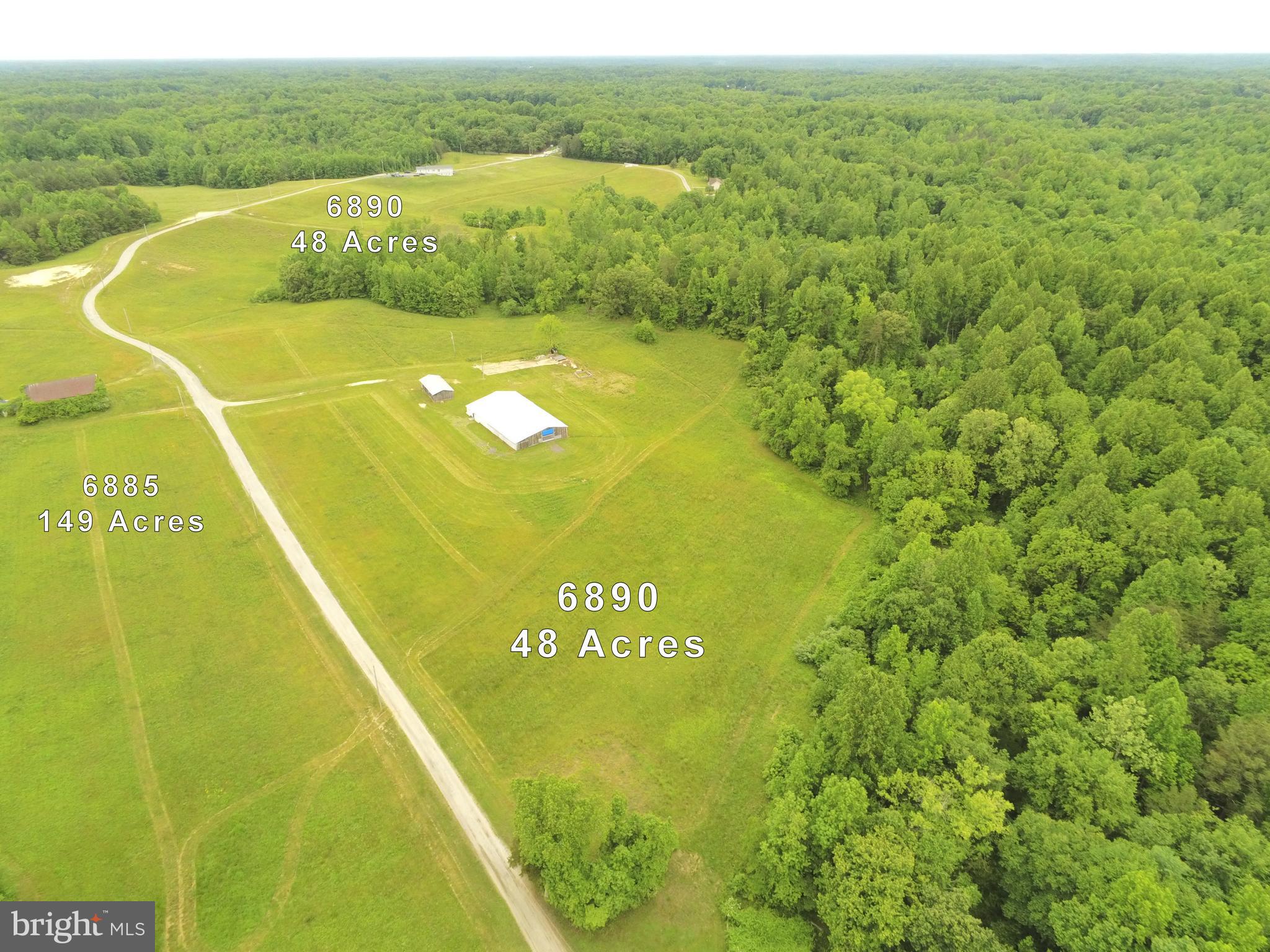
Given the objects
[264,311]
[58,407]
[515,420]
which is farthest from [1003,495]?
[264,311]

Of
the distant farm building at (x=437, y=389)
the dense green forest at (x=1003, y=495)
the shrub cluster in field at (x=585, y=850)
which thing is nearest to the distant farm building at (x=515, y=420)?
the distant farm building at (x=437, y=389)

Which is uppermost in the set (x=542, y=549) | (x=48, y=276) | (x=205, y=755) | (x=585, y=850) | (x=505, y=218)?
(x=505, y=218)

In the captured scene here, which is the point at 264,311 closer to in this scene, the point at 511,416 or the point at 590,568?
the point at 511,416

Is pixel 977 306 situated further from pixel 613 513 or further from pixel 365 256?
pixel 365 256

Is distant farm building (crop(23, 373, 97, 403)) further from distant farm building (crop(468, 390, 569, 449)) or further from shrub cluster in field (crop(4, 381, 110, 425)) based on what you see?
distant farm building (crop(468, 390, 569, 449))

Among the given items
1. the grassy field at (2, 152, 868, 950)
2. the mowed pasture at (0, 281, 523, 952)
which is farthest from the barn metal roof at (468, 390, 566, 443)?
the mowed pasture at (0, 281, 523, 952)

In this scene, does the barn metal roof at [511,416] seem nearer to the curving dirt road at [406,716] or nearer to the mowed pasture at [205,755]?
the curving dirt road at [406,716]

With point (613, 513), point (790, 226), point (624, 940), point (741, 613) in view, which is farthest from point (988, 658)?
point (790, 226)
